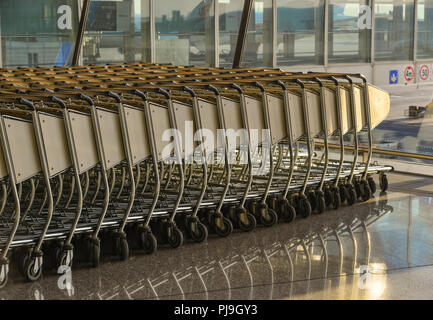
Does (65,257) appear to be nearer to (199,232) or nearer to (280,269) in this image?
(199,232)

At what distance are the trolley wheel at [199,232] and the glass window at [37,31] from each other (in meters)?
7.18

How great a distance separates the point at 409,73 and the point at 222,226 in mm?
3770

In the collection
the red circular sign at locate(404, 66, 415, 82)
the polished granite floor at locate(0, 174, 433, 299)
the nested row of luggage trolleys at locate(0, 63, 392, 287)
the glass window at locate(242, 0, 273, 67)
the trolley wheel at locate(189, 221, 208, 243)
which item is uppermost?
the glass window at locate(242, 0, 273, 67)

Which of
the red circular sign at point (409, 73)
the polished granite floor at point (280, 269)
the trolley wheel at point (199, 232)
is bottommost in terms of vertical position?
the polished granite floor at point (280, 269)

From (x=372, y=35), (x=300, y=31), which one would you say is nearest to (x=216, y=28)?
(x=300, y=31)

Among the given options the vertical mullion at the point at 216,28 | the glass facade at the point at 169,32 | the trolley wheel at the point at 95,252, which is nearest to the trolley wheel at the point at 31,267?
the trolley wheel at the point at 95,252

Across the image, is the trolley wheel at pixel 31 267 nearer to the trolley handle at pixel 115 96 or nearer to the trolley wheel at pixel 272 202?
the trolley handle at pixel 115 96

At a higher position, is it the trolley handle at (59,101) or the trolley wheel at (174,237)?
the trolley handle at (59,101)

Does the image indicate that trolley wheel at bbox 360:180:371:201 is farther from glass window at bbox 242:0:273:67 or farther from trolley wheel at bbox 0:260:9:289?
glass window at bbox 242:0:273:67

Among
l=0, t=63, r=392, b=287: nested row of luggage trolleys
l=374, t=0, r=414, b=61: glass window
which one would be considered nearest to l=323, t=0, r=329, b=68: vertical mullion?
l=374, t=0, r=414, b=61: glass window

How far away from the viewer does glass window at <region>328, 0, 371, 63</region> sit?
9258 mm

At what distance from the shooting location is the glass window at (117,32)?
38.4ft

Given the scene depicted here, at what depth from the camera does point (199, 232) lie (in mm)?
4953

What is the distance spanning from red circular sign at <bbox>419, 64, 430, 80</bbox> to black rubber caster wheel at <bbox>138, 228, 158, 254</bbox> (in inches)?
159
